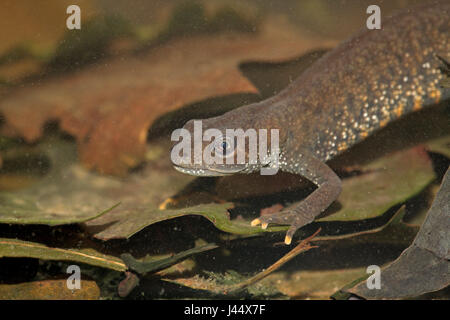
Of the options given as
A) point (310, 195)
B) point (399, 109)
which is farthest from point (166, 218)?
point (399, 109)

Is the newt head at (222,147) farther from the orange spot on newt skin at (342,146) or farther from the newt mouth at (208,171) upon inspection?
the orange spot on newt skin at (342,146)

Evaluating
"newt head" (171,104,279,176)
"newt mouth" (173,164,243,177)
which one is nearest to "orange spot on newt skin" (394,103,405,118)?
"newt head" (171,104,279,176)

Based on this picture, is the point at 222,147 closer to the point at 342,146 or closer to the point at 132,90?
the point at 342,146

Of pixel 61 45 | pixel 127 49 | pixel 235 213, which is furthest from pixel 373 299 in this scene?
pixel 61 45

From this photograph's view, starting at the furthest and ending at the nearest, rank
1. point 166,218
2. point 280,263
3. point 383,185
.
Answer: point 383,185 < point 280,263 < point 166,218

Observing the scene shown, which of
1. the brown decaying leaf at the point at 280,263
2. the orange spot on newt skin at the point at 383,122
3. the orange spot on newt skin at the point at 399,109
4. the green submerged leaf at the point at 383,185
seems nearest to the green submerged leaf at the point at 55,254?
the brown decaying leaf at the point at 280,263

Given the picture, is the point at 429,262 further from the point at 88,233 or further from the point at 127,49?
the point at 127,49
